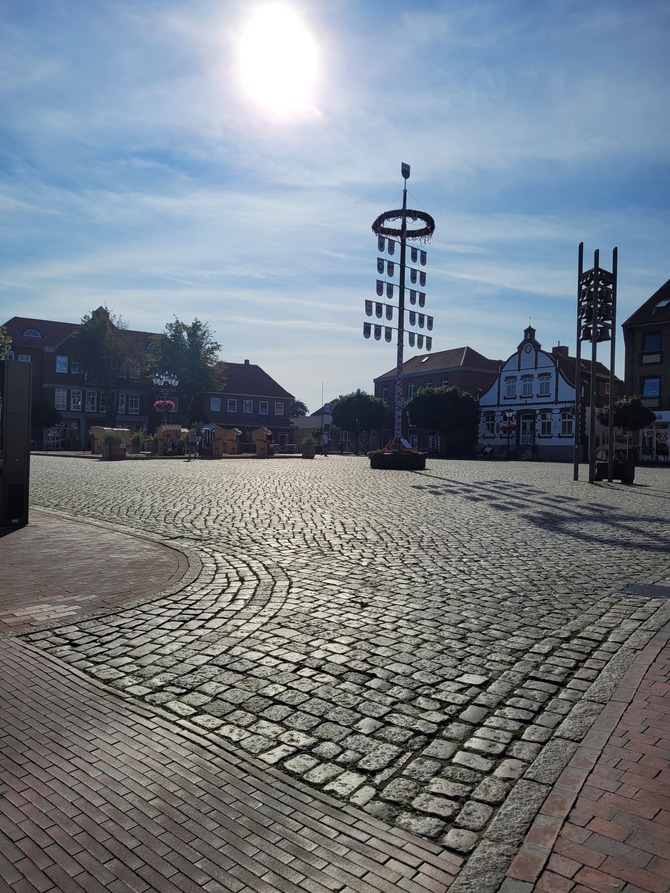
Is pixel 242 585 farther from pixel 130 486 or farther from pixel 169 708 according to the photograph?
pixel 130 486

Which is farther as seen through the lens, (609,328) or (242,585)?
(609,328)

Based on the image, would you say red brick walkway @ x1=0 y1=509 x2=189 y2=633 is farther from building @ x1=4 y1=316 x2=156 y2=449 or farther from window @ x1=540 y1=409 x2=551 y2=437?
building @ x1=4 y1=316 x2=156 y2=449

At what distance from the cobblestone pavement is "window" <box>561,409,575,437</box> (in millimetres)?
48620

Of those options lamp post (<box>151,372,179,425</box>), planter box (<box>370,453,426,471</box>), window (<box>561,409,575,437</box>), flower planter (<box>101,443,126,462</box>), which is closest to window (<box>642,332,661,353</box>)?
window (<box>561,409,575,437</box>)

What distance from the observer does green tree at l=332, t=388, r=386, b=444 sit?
66.1 metres

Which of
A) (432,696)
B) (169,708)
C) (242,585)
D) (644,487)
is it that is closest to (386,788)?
(432,696)

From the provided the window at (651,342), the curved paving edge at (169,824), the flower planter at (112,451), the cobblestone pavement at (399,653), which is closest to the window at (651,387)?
the window at (651,342)

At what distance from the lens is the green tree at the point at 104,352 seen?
198ft

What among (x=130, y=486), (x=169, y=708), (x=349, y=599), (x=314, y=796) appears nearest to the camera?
(x=314, y=796)

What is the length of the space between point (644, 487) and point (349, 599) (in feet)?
60.0

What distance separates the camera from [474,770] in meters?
2.99

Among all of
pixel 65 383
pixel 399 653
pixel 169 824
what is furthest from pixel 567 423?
pixel 169 824

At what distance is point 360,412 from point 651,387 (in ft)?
85.2

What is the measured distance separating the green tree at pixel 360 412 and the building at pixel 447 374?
4.25m
